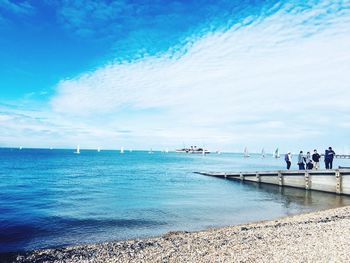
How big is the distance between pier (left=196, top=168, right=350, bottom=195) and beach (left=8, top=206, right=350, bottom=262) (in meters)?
16.1

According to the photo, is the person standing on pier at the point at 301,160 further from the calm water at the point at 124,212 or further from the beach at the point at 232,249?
the beach at the point at 232,249

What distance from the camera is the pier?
27.8 meters

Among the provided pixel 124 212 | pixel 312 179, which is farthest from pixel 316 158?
pixel 124 212

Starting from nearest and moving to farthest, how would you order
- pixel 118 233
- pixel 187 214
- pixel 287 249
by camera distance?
pixel 287 249 < pixel 118 233 < pixel 187 214

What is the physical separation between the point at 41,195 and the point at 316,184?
88.0 feet

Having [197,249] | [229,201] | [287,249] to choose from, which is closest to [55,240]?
[197,249]

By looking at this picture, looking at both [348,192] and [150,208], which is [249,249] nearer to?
[150,208]

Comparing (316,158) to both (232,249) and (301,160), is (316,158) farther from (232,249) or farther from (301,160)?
(232,249)

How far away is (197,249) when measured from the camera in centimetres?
1080

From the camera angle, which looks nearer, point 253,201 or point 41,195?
point 253,201

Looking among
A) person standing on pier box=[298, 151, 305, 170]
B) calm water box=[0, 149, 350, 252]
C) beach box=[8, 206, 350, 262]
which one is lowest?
calm water box=[0, 149, 350, 252]

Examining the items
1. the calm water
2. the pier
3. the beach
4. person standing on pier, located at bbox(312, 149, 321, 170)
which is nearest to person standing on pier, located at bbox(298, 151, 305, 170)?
the pier

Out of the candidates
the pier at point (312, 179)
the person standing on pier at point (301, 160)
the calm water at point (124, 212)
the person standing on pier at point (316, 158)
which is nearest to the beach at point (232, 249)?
the calm water at point (124, 212)

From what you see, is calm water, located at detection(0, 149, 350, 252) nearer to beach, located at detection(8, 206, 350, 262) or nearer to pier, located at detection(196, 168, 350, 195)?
pier, located at detection(196, 168, 350, 195)
